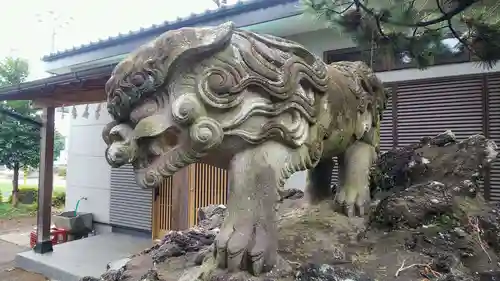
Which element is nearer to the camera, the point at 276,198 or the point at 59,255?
the point at 276,198

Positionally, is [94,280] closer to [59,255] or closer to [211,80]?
[211,80]

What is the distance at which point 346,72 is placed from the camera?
2092 mm

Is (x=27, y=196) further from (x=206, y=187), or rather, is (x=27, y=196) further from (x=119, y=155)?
(x=119, y=155)

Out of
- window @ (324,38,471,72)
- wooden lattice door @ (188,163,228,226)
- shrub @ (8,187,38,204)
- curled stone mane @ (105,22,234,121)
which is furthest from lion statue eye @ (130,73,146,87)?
shrub @ (8,187,38,204)

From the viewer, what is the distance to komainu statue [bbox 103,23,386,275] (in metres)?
1.43

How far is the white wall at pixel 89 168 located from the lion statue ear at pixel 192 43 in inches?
247

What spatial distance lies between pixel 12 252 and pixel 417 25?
7441mm

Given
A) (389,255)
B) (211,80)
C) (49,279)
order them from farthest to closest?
(49,279) < (389,255) < (211,80)

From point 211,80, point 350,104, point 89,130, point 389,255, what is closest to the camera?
point 211,80

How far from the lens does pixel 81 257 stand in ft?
18.9

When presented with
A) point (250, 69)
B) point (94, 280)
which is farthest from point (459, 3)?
point (94, 280)

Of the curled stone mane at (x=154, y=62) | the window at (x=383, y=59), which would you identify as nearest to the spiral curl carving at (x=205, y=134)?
the curled stone mane at (x=154, y=62)

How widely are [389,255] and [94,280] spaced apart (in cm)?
122

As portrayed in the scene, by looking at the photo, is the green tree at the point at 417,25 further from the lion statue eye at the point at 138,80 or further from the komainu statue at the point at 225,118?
the lion statue eye at the point at 138,80
